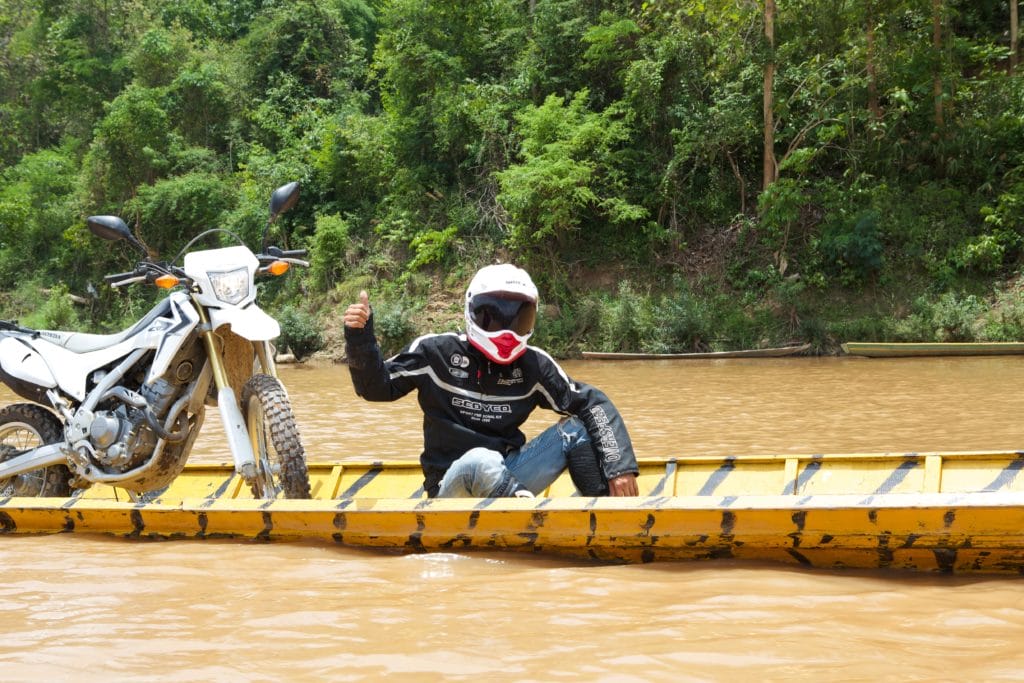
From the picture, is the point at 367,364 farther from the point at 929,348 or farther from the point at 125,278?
the point at 929,348

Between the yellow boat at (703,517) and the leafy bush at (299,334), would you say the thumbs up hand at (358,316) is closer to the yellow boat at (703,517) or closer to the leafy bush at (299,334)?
the yellow boat at (703,517)

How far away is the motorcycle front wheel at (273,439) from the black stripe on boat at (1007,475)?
9.72ft

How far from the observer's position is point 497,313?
397 cm

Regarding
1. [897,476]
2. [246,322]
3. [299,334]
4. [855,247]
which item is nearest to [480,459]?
[246,322]

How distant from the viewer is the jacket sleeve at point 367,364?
395 cm

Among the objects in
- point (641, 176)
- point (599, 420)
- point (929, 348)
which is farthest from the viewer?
point (641, 176)

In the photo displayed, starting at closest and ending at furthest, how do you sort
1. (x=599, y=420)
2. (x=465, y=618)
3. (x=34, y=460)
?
(x=465, y=618), (x=599, y=420), (x=34, y=460)

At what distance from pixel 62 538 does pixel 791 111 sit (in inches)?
751

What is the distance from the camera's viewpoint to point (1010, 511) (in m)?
3.03

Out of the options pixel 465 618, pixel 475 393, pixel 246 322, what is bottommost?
pixel 465 618

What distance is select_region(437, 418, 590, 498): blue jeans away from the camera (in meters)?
3.92

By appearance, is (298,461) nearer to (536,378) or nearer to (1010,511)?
(536,378)

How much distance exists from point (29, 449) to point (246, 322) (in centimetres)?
146

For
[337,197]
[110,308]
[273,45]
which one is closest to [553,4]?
[337,197]
